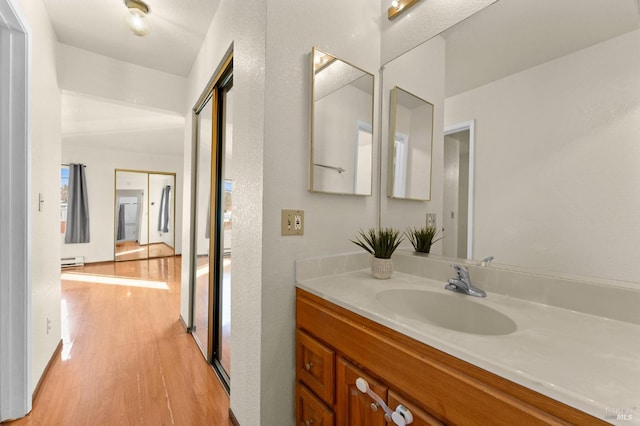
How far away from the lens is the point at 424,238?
1.37 m

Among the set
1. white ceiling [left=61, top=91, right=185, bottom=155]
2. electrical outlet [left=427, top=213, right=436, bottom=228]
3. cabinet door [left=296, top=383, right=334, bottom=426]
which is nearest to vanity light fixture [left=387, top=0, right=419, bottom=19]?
electrical outlet [left=427, top=213, right=436, bottom=228]

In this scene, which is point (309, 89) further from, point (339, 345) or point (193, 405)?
point (193, 405)

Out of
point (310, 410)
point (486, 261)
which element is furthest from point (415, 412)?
point (486, 261)

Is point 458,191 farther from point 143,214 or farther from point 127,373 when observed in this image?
point 143,214

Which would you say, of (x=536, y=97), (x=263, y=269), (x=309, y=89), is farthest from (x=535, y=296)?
(x=309, y=89)

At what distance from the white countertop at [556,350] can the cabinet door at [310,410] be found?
1.37ft

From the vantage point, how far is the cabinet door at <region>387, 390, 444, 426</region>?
65cm

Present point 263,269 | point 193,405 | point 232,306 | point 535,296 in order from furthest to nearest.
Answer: point 193,405
point 232,306
point 263,269
point 535,296

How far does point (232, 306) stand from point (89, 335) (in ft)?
6.60

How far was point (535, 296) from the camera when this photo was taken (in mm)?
930

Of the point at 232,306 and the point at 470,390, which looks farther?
the point at 232,306

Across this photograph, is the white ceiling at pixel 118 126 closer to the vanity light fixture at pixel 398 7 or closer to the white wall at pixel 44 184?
the white wall at pixel 44 184

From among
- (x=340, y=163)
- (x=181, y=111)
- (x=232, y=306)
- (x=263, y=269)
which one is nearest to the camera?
(x=263, y=269)

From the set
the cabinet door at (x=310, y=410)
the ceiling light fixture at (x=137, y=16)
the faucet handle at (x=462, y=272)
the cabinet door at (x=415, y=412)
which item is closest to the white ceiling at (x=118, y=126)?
the ceiling light fixture at (x=137, y=16)
